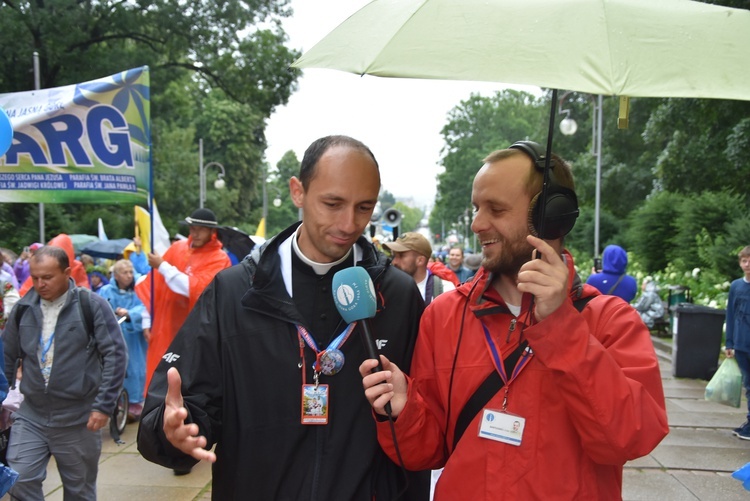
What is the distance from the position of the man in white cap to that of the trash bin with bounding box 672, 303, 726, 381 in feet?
18.6

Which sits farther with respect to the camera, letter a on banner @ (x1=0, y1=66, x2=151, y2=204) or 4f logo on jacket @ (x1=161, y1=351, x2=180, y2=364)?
letter a on banner @ (x1=0, y1=66, x2=151, y2=204)

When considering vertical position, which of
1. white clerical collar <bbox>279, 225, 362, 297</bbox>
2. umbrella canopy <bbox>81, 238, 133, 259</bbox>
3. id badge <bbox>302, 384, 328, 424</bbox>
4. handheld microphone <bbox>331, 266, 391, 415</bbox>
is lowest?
umbrella canopy <bbox>81, 238, 133, 259</bbox>

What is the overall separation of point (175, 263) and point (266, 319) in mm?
5141

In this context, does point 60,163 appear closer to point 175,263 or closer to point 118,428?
point 175,263

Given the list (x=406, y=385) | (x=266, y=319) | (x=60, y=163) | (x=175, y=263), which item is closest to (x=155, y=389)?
(x=266, y=319)

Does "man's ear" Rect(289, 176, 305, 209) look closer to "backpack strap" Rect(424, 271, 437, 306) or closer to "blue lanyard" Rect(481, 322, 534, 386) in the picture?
"blue lanyard" Rect(481, 322, 534, 386)

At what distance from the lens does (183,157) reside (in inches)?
1508

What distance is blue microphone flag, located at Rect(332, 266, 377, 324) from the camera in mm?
2242

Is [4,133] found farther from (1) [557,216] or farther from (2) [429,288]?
(2) [429,288]

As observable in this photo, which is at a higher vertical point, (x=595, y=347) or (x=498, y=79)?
(x=498, y=79)

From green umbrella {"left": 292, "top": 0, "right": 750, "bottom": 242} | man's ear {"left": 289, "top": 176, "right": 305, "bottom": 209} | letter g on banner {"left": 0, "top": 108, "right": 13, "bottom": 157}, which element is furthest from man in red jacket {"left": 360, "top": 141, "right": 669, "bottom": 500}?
letter g on banner {"left": 0, "top": 108, "right": 13, "bottom": 157}

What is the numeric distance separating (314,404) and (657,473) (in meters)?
5.37

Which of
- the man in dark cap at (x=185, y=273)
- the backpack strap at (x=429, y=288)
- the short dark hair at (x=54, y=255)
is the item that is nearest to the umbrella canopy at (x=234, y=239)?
the man in dark cap at (x=185, y=273)

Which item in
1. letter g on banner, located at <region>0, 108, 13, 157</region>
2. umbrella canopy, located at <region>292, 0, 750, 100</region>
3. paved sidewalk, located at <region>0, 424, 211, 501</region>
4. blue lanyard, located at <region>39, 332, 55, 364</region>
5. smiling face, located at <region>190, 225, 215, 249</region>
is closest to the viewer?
umbrella canopy, located at <region>292, 0, 750, 100</region>
